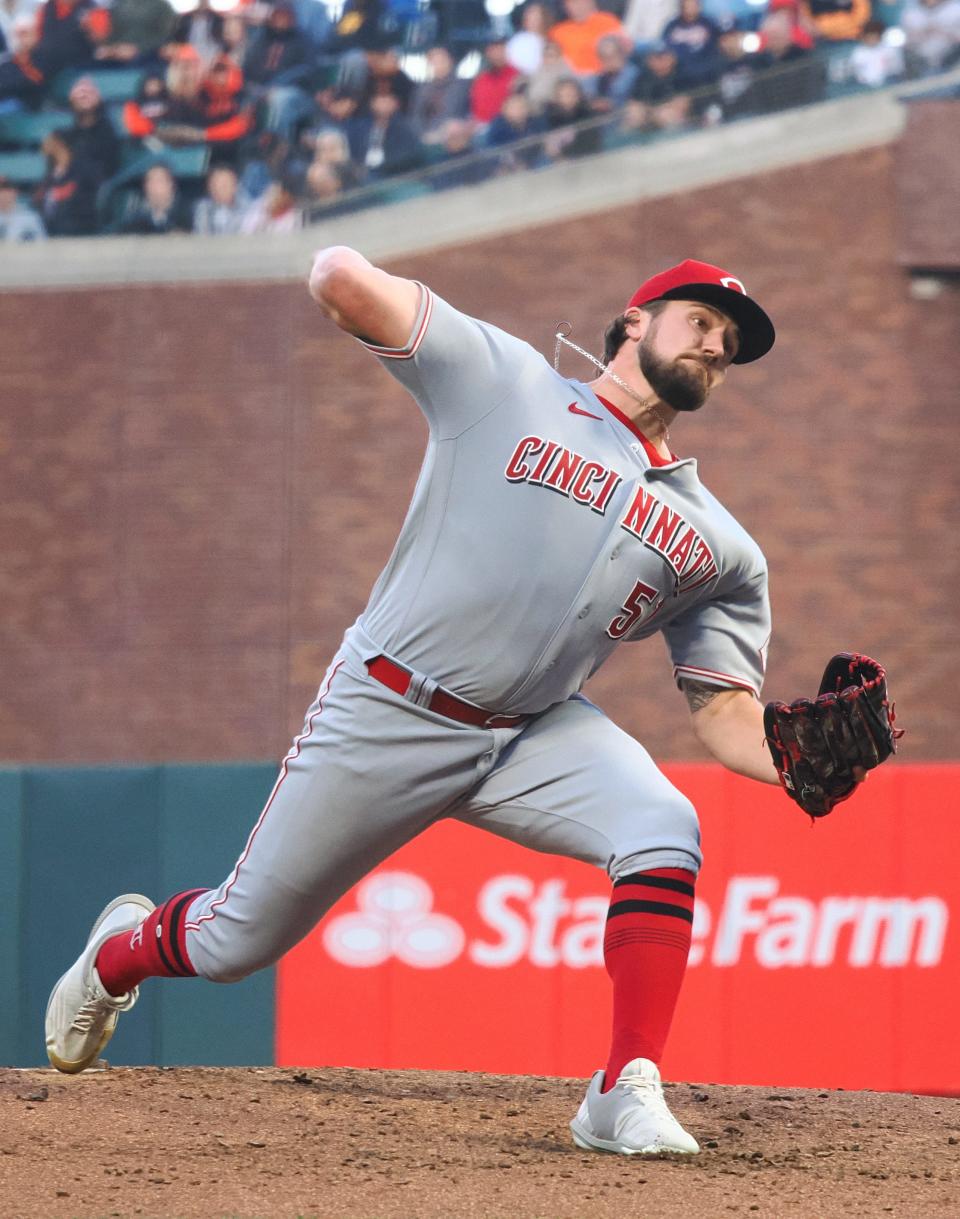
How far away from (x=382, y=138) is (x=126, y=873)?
8731 millimetres

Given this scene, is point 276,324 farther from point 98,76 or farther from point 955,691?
point 955,691

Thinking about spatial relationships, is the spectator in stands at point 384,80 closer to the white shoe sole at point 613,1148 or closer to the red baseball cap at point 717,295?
the red baseball cap at point 717,295

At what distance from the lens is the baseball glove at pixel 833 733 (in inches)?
138

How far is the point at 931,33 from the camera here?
12.9 m

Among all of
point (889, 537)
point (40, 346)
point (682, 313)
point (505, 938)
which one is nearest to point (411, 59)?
point (40, 346)

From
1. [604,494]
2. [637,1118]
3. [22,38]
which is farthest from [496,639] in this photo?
[22,38]

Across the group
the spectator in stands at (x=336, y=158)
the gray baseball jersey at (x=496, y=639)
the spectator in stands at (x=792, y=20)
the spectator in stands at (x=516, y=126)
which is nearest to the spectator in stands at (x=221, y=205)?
the spectator in stands at (x=336, y=158)

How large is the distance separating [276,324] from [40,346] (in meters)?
2.13

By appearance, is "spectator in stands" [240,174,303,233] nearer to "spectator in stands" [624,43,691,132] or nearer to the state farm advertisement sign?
"spectator in stands" [624,43,691,132]

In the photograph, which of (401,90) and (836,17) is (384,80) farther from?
(836,17)

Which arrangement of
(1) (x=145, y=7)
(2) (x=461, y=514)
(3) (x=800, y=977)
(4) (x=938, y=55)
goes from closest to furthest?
(2) (x=461, y=514), (3) (x=800, y=977), (4) (x=938, y=55), (1) (x=145, y=7)

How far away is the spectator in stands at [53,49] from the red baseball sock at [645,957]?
12.1 meters

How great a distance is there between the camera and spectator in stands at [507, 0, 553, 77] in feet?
43.5

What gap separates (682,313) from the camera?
3.72m
